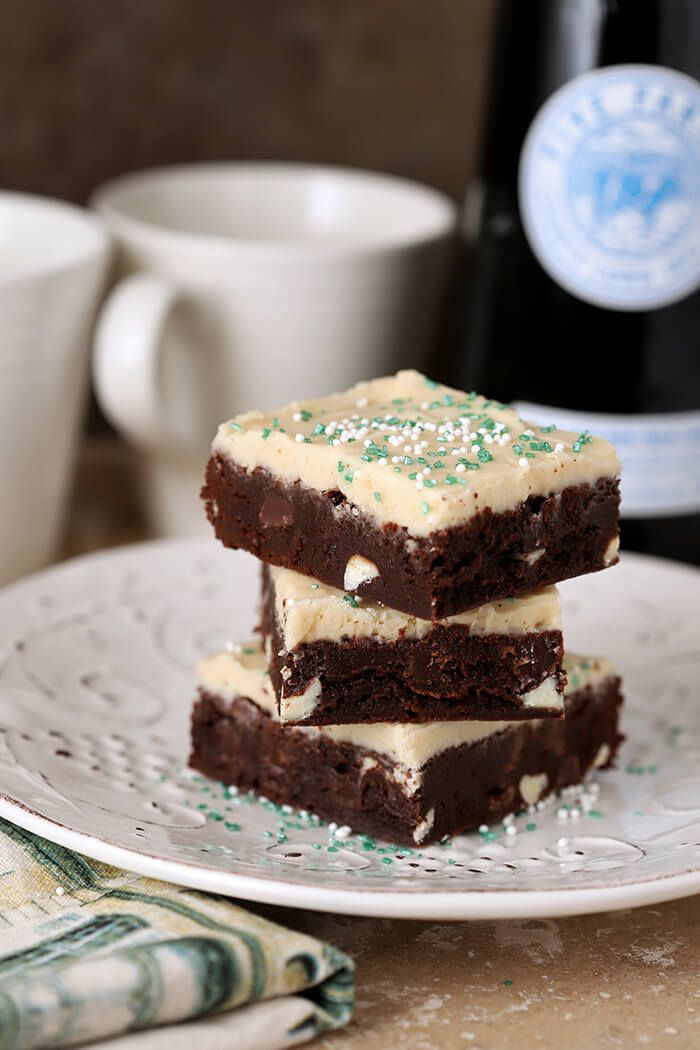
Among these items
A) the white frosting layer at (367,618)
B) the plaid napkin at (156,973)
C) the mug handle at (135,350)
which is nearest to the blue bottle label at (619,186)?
the mug handle at (135,350)

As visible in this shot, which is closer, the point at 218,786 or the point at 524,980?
the point at 524,980

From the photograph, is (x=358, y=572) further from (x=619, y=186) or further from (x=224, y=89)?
(x=224, y=89)

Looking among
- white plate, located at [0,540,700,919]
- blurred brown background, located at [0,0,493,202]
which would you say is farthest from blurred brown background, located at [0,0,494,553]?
white plate, located at [0,540,700,919]

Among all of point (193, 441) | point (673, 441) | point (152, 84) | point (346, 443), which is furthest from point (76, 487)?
point (346, 443)

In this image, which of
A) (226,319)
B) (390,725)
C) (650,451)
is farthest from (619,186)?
(390,725)

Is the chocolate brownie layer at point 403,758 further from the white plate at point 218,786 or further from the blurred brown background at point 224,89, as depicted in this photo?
the blurred brown background at point 224,89

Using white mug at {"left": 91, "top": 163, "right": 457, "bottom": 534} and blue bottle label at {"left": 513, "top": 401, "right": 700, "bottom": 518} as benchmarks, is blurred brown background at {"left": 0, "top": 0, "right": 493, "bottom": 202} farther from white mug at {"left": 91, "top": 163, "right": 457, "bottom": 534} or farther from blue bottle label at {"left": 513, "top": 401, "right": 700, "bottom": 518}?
blue bottle label at {"left": 513, "top": 401, "right": 700, "bottom": 518}
